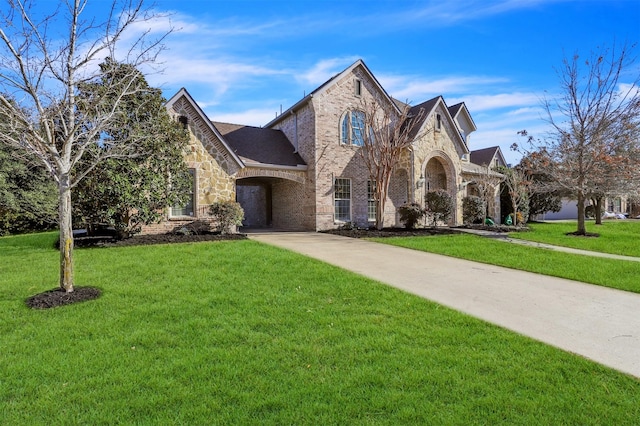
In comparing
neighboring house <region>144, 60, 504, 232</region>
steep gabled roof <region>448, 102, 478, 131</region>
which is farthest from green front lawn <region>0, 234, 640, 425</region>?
steep gabled roof <region>448, 102, 478, 131</region>

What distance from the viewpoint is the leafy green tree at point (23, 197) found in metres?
19.5

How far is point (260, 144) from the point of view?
18750 mm

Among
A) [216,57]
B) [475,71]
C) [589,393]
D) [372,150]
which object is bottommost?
[589,393]

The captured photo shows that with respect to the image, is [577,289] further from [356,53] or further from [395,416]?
[356,53]

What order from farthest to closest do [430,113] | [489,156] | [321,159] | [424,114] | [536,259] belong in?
[489,156]
[424,114]
[430,113]
[321,159]
[536,259]

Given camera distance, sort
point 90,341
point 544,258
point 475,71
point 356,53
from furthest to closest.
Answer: point 356,53
point 475,71
point 544,258
point 90,341

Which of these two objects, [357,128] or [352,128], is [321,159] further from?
[357,128]

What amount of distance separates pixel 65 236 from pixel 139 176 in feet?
19.3

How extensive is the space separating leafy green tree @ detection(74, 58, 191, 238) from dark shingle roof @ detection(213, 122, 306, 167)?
15.2 ft

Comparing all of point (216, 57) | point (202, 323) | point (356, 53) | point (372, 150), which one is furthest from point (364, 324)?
point (356, 53)

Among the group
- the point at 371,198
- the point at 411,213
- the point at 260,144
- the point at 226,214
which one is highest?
the point at 260,144

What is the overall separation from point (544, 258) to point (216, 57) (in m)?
11.0

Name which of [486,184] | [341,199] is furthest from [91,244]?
[486,184]

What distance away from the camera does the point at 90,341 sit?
4230 millimetres
